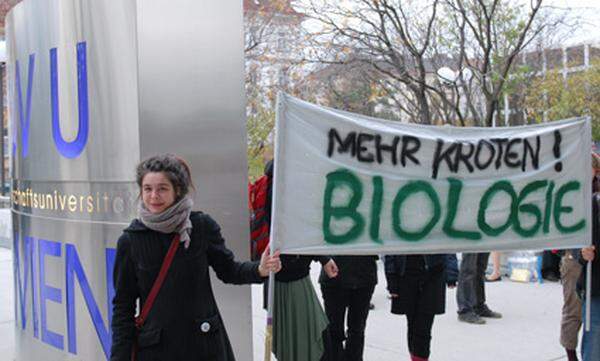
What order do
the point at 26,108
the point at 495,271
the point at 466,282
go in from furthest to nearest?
1. the point at 495,271
2. the point at 466,282
3. the point at 26,108

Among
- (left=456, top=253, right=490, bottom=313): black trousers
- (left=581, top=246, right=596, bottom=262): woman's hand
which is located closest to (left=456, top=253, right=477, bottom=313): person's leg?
(left=456, top=253, right=490, bottom=313): black trousers

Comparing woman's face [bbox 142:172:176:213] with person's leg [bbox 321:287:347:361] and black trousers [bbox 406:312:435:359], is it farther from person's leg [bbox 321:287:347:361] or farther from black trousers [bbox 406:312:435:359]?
black trousers [bbox 406:312:435:359]

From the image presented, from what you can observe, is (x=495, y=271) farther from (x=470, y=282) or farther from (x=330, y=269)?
(x=330, y=269)

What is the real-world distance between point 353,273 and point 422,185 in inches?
41.0

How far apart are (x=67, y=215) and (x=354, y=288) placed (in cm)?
196

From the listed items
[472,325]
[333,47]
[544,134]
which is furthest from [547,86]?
[544,134]

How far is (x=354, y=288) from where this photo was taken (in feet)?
16.4

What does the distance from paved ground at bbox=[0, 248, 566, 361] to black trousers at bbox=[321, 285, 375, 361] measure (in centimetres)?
125

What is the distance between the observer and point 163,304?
3057 millimetres

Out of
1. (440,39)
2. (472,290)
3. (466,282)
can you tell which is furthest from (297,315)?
(440,39)

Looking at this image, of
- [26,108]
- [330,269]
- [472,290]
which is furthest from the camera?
[472,290]

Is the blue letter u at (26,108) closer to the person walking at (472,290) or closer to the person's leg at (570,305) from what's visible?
the person's leg at (570,305)

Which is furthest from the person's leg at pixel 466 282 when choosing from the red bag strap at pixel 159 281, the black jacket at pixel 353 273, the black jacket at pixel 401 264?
the red bag strap at pixel 159 281

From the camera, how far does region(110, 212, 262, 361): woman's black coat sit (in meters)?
3.06
